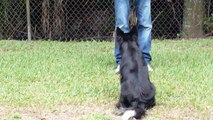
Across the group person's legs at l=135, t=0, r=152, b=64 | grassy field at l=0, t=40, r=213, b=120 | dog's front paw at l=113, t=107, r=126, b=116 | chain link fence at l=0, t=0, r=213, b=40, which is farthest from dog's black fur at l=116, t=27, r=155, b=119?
chain link fence at l=0, t=0, r=213, b=40

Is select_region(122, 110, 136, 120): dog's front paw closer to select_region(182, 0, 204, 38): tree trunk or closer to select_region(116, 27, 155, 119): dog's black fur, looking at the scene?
select_region(116, 27, 155, 119): dog's black fur

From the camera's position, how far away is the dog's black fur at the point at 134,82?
13.7 feet

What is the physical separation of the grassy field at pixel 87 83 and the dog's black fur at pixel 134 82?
0.15m

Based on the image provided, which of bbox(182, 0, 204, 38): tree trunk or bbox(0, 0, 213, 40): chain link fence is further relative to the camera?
bbox(0, 0, 213, 40): chain link fence

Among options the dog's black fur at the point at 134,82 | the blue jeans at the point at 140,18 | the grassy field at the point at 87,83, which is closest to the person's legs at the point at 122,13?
the blue jeans at the point at 140,18

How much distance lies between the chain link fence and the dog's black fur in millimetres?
5157

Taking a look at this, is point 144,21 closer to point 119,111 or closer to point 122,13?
point 122,13

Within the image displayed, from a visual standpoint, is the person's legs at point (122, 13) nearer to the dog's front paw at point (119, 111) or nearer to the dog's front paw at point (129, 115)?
the dog's front paw at point (119, 111)

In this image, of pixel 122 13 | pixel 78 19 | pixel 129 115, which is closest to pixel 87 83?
pixel 122 13

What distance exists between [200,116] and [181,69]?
1.75 m

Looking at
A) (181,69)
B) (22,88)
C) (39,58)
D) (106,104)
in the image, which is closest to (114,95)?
(106,104)

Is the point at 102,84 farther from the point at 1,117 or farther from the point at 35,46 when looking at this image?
the point at 35,46

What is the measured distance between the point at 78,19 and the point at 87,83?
16.0 ft

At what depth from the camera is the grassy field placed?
4418mm
